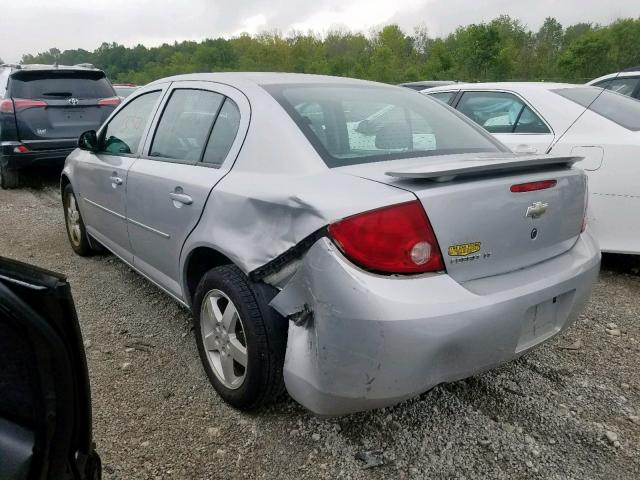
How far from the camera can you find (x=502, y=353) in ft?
6.23

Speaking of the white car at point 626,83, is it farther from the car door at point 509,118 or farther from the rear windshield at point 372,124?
the rear windshield at point 372,124

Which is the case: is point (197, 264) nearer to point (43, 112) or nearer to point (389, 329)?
point (389, 329)

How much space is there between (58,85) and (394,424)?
7.00 m

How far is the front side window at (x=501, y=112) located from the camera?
4.24 m

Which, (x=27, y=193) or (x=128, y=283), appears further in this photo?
(x=27, y=193)

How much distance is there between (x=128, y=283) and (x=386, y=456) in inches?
100

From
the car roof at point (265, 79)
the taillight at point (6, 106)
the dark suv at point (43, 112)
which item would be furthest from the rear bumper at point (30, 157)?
the car roof at point (265, 79)

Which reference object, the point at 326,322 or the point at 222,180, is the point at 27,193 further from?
the point at 326,322

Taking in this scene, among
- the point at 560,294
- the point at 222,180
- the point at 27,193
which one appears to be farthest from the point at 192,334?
the point at 27,193

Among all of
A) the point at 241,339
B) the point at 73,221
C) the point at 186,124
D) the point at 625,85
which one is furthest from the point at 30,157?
the point at 625,85

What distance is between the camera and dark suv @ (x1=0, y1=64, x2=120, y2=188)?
6.86 meters

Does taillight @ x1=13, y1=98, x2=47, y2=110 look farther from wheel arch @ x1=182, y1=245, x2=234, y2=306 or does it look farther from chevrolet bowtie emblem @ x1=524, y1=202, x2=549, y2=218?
chevrolet bowtie emblem @ x1=524, y1=202, x2=549, y2=218

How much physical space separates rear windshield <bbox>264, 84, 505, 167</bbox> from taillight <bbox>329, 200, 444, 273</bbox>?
0.39 metres

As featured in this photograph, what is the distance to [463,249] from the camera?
181 centimetres
